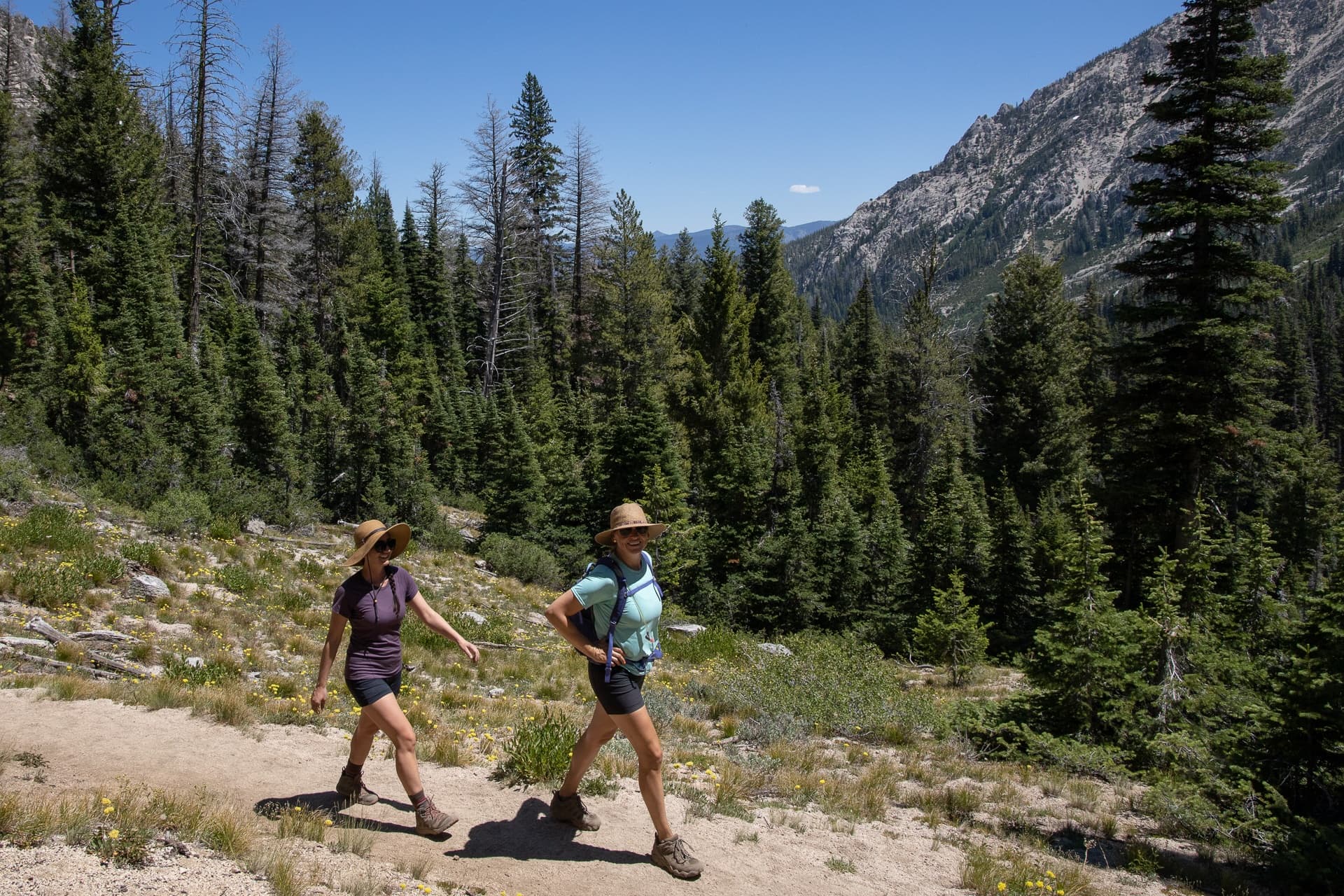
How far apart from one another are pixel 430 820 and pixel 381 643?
Result: 1.20 m

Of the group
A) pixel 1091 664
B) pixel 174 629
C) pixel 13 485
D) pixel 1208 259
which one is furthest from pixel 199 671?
pixel 1208 259

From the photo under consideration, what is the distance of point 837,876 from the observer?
5340mm

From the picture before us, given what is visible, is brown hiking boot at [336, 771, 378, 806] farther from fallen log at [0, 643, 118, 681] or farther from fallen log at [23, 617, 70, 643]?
fallen log at [23, 617, 70, 643]

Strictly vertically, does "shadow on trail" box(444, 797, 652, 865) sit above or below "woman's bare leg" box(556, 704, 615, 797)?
below

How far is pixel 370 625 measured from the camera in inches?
198

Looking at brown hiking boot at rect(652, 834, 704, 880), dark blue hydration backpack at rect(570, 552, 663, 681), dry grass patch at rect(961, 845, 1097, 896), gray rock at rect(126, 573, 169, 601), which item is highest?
dark blue hydration backpack at rect(570, 552, 663, 681)

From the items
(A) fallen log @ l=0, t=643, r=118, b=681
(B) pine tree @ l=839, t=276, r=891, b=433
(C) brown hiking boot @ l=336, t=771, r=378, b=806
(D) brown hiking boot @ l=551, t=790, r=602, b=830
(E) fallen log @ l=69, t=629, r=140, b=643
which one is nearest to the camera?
(D) brown hiking boot @ l=551, t=790, r=602, b=830

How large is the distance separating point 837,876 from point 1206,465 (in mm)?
16054

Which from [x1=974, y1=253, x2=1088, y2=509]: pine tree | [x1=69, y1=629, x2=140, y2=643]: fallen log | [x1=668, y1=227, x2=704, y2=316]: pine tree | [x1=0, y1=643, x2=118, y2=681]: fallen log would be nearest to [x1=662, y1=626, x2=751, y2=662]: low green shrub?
[x1=69, y1=629, x2=140, y2=643]: fallen log

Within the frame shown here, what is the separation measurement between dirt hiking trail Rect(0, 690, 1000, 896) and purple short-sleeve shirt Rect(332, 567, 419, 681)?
1.11 meters

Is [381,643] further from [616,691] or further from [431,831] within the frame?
[616,691]

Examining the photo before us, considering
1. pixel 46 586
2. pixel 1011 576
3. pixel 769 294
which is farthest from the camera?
pixel 769 294

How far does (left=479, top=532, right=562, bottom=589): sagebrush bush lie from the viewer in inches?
914

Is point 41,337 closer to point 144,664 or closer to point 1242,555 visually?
point 144,664
